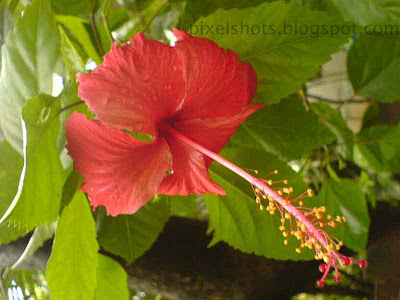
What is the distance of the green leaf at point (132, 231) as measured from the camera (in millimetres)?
455

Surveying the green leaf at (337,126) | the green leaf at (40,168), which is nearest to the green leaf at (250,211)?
the green leaf at (40,168)

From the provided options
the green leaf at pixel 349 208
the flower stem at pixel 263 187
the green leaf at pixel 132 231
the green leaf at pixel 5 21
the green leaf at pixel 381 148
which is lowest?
the green leaf at pixel 349 208

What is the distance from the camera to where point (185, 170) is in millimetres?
313

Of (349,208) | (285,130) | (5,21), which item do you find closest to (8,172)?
(5,21)

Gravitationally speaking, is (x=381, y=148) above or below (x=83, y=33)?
below

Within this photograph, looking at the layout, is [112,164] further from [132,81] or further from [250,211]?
[250,211]

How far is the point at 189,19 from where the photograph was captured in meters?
0.38

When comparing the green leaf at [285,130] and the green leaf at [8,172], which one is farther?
the green leaf at [285,130]

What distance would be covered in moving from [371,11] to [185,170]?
7.7 inches

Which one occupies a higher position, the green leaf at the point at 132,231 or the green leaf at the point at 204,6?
the green leaf at the point at 204,6

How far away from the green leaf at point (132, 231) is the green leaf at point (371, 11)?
272 mm

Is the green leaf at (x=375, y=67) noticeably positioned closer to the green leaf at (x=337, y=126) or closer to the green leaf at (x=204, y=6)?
the green leaf at (x=337, y=126)

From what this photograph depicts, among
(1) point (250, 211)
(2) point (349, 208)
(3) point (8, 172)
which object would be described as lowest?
(2) point (349, 208)

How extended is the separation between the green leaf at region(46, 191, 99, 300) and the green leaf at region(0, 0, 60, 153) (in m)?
0.09
